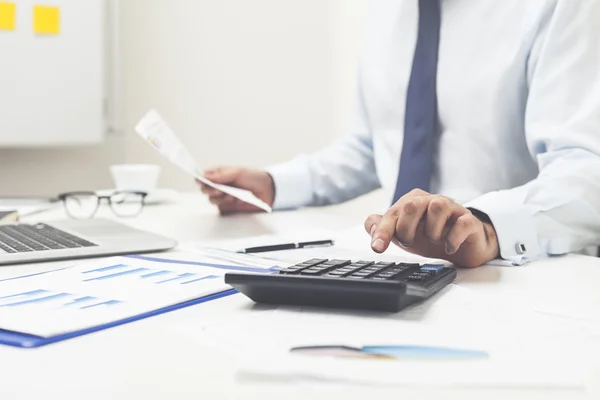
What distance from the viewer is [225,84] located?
2.40 metres

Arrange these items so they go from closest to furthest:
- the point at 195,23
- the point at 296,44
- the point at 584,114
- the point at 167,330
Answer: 1. the point at 167,330
2. the point at 584,114
3. the point at 195,23
4. the point at 296,44

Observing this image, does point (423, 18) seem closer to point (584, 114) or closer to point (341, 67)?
point (584, 114)

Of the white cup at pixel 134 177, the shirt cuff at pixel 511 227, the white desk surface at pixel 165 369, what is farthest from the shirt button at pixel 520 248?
the white cup at pixel 134 177

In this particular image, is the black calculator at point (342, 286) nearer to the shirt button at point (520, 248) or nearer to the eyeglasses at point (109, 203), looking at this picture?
the shirt button at point (520, 248)

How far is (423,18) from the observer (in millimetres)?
1167

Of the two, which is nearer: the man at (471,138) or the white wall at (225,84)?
the man at (471,138)

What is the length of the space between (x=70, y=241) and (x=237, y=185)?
0.48m

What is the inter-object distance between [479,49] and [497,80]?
75 mm

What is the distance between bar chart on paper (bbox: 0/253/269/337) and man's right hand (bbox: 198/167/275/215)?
0.50 meters

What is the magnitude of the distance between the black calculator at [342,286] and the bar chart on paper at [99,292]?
0.06 meters

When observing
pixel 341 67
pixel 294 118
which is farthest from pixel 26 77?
pixel 341 67

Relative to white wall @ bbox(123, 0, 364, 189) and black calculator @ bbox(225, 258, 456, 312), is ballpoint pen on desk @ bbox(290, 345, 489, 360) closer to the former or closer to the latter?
black calculator @ bbox(225, 258, 456, 312)

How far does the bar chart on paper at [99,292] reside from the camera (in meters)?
0.46

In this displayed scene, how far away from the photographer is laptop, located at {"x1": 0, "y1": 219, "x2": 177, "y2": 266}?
747mm
